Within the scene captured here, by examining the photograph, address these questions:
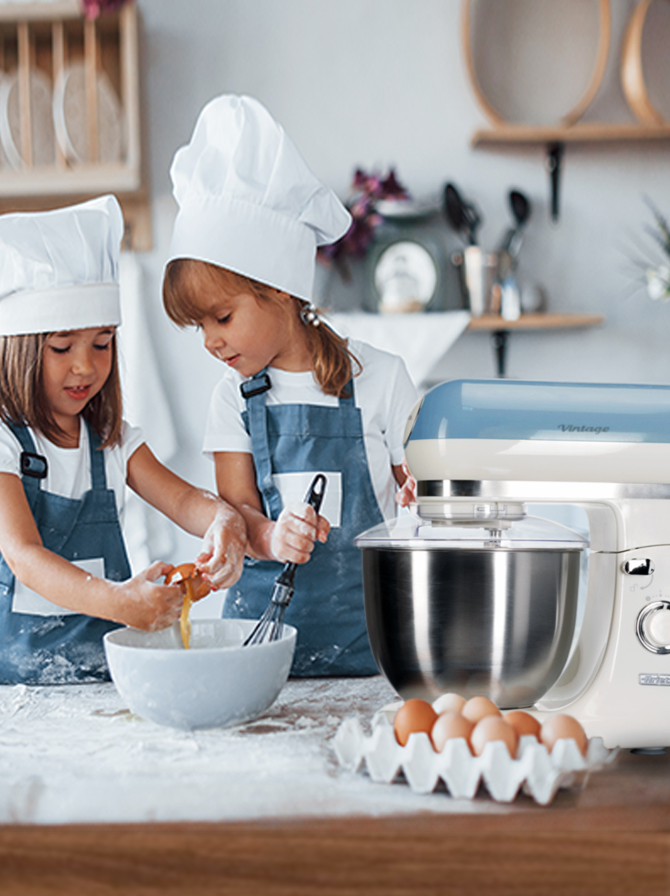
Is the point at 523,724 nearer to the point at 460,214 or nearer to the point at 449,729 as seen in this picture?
the point at 449,729

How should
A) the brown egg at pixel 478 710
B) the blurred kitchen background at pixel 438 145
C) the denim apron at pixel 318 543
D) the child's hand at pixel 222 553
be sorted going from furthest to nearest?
the blurred kitchen background at pixel 438 145 < the denim apron at pixel 318 543 < the child's hand at pixel 222 553 < the brown egg at pixel 478 710

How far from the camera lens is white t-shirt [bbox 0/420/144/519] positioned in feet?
3.42

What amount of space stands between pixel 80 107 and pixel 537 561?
177 cm

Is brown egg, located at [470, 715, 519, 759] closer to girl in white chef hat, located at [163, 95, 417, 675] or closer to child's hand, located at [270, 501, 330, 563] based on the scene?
child's hand, located at [270, 501, 330, 563]

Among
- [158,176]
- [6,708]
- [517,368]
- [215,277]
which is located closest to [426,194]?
[517,368]

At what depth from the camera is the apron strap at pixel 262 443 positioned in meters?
1.19

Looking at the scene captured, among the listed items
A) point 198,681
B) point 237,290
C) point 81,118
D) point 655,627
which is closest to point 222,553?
point 198,681

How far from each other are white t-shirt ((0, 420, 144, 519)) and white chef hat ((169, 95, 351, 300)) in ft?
0.87

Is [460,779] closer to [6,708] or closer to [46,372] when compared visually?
[6,708]

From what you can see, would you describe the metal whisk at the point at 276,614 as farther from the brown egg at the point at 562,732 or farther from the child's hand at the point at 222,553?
the brown egg at the point at 562,732

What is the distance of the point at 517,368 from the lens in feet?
7.41

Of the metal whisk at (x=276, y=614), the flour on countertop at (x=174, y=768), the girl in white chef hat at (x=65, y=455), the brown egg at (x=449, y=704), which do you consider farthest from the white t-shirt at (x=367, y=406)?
the brown egg at (x=449, y=704)

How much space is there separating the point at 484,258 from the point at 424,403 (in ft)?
4.71

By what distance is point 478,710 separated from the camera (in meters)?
0.63
